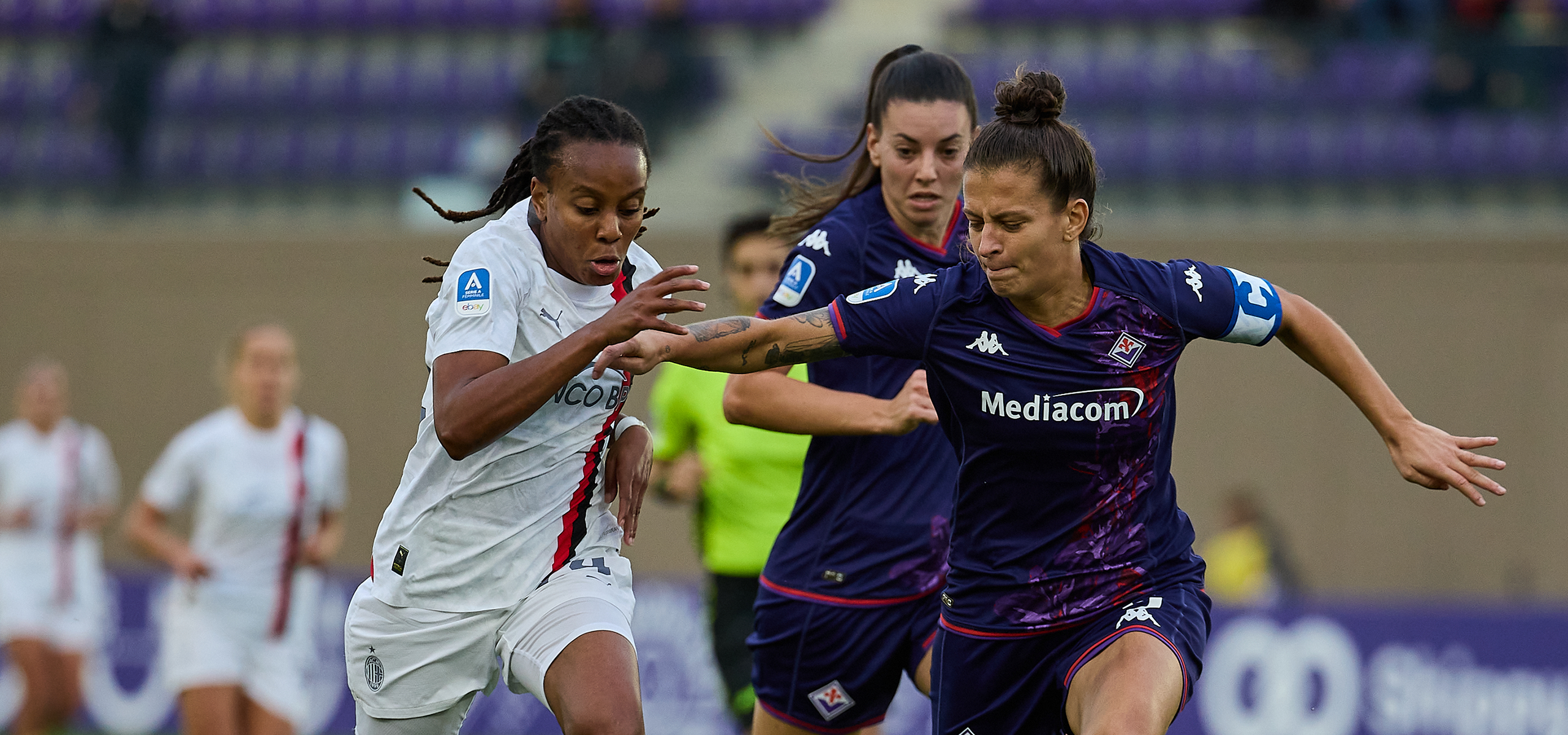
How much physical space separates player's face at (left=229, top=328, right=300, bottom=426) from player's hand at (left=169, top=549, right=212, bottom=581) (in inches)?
34.8

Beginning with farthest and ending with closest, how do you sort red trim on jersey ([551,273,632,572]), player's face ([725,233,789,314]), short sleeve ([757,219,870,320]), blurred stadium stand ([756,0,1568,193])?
blurred stadium stand ([756,0,1568,193])
player's face ([725,233,789,314])
short sleeve ([757,219,870,320])
red trim on jersey ([551,273,632,572])

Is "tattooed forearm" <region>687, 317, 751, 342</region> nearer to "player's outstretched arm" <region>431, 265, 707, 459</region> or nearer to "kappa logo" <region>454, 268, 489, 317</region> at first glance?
"player's outstretched arm" <region>431, 265, 707, 459</region>

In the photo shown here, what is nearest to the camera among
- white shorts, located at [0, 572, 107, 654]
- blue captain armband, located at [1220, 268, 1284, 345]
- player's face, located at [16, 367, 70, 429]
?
blue captain armband, located at [1220, 268, 1284, 345]

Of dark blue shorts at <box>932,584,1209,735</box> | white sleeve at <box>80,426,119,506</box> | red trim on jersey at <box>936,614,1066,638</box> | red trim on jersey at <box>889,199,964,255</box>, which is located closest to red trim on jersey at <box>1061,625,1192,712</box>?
dark blue shorts at <box>932,584,1209,735</box>

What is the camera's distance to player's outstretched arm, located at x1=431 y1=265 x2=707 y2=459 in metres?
3.78

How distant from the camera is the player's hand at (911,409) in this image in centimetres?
450

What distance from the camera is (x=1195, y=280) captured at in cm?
428

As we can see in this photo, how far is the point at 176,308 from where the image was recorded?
48.2ft

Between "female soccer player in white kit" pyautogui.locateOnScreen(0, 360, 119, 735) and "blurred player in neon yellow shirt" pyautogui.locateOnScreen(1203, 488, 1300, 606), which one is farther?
"blurred player in neon yellow shirt" pyautogui.locateOnScreen(1203, 488, 1300, 606)

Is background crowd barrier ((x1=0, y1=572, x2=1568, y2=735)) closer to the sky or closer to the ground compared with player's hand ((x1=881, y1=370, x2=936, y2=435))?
closer to the ground

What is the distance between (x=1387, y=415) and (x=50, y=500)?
909cm

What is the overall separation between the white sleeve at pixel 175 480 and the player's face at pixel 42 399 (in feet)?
9.31

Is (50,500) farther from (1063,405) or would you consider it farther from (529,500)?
(1063,405)

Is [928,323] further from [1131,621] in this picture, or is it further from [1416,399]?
[1416,399]
